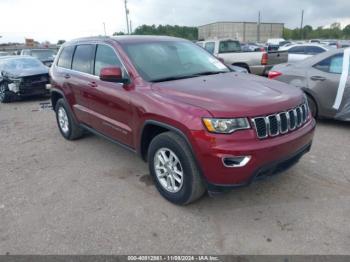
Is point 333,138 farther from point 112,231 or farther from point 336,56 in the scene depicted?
point 112,231

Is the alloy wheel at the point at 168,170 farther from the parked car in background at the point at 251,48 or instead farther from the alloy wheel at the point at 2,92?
the parked car in background at the point at 251,48

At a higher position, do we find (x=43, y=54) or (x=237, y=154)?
(x=43, y=54)

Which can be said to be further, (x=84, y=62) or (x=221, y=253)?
(x=84, y=62)

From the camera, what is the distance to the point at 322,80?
5.68m

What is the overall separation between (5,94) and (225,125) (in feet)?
32.3

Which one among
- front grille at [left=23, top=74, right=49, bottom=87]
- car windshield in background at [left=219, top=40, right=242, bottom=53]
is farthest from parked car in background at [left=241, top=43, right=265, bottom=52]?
front grille at [left=23, top=74, right=49, bottom=87]

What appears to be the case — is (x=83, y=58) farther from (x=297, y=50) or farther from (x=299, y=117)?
(x=297, y=50)

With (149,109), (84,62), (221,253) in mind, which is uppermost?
(84,62)

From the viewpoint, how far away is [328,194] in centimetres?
351

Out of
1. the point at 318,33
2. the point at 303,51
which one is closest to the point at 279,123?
the point at 303,51

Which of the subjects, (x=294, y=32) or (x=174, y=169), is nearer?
(x=174, y=169)

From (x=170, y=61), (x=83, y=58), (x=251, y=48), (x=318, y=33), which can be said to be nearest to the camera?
(x=170, y=61)

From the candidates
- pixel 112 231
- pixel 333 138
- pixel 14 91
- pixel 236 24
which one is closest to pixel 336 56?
pixel 333 138

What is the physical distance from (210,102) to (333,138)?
3.42 m
